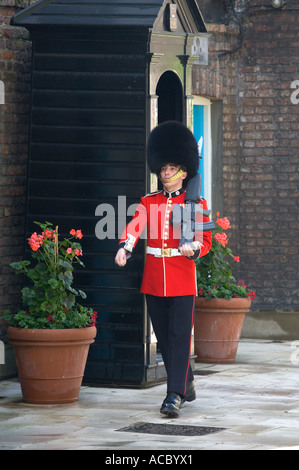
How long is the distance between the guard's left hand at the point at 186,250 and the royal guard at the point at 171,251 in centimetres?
6

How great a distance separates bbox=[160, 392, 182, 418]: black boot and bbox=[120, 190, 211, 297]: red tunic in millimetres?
633

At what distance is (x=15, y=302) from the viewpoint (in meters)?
8.25

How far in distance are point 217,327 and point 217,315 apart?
0.10 m

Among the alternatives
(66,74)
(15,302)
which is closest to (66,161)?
(66,74)

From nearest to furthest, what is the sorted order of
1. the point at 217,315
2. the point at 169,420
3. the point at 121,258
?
the point at 169,420
the point at 121,258
the point at 217,315

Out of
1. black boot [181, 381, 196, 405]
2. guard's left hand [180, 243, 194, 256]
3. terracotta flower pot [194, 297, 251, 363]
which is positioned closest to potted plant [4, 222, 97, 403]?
black boot [181, 381, 196, 405]

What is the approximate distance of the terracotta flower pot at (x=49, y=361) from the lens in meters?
7.12

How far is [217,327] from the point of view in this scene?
30.1ft

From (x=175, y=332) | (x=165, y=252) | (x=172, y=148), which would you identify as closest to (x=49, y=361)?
(x=175, y=332)

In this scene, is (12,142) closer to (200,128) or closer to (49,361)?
(49,361)

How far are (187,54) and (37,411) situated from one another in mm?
2986

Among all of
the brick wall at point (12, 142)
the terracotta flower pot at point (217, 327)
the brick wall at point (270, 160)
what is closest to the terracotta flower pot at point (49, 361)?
the brick wall at point (12, 142)

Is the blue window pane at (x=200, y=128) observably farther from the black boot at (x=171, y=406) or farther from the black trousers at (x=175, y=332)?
the black boot at (x=171, y=406)

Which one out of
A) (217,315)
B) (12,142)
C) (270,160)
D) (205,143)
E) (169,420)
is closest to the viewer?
(169,420)
